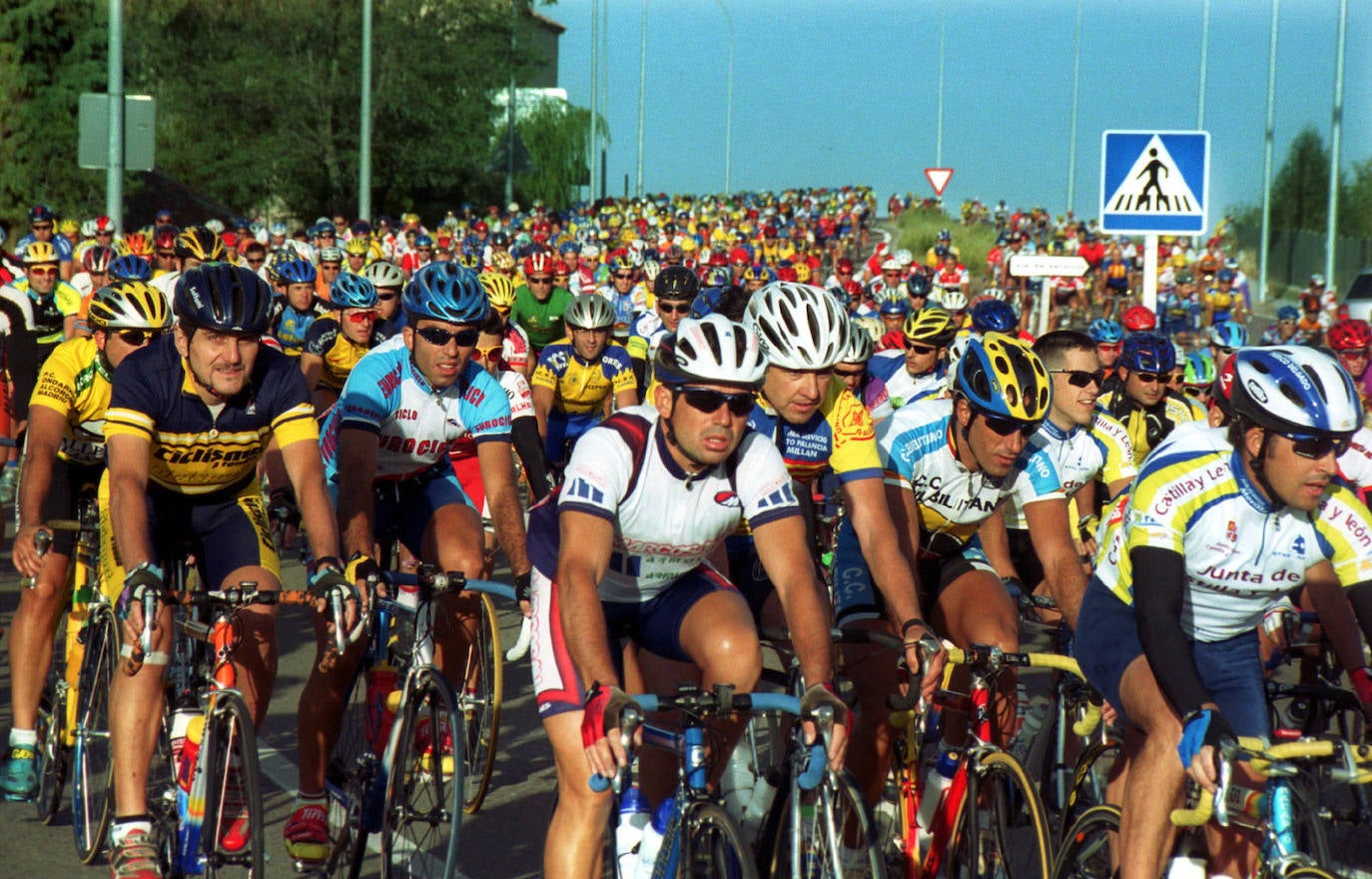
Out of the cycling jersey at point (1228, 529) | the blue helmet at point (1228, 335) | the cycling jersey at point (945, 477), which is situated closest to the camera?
the cycling jersey at point (1228, 529)

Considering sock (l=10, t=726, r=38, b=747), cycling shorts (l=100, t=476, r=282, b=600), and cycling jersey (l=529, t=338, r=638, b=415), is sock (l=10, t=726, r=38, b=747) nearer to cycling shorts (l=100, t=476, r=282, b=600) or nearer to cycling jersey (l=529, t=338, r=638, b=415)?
cycling shorts (l=100, t=476, r=282, b=600)

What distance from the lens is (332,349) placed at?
11.5m

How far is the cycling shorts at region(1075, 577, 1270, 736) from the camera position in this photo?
502 cm

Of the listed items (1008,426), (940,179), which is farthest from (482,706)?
(940,179)

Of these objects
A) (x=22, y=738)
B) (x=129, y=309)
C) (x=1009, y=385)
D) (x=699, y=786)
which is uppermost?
(x=129, y=309)

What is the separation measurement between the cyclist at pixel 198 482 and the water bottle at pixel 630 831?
1.30 metres

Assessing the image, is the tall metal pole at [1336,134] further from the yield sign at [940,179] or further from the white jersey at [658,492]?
the white jersey at [658,492]

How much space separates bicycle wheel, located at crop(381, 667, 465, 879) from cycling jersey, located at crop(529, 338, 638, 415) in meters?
6.91

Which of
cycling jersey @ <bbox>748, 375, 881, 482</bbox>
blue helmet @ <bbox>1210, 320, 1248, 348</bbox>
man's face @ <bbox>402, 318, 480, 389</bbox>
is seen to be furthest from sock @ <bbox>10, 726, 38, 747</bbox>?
blue helmet @ <bbox>1210, 320, 1248, 348</bbox>

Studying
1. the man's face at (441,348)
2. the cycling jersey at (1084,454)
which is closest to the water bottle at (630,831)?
the man's face at (441,348)

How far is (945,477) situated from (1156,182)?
26.5ft

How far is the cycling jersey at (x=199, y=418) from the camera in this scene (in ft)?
18.7

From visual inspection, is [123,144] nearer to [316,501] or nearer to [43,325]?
[43,325]

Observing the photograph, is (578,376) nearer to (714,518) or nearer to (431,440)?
(431,440)
